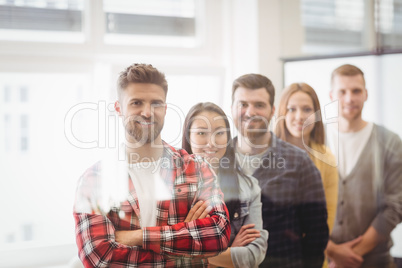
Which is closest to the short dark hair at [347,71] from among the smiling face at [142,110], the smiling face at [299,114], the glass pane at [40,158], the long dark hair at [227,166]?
the smiling face at [299,114]

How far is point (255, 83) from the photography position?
5.68 feet

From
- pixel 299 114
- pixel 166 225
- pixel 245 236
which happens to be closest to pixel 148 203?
pixel 166 225

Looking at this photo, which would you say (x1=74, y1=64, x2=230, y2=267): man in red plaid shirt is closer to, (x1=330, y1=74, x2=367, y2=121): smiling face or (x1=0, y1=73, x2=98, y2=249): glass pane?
(x1=0, y1=73, x2=98, y2=249): glass pane

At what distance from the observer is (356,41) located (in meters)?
1.95

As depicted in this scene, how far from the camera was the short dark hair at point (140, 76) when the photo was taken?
155cm

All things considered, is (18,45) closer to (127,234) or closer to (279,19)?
(127,234)

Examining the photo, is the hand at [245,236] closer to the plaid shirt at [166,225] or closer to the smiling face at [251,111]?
the plaid shirt at [166,225]

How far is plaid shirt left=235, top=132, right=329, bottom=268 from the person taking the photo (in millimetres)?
1739

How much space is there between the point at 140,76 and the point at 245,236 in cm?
Result: 82

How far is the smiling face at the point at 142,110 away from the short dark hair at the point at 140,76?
0.02 meters

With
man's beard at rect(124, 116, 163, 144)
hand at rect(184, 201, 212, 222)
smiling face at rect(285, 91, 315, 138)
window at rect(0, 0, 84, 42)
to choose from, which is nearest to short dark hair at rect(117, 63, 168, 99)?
man's beard at rect(124, 116, 163, 144)

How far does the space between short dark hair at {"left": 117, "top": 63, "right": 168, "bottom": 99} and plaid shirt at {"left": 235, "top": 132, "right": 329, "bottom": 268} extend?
1.89 ft

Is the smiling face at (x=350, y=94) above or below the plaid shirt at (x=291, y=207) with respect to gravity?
above

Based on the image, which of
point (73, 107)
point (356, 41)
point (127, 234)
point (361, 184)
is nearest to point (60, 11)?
point (73, 107)
